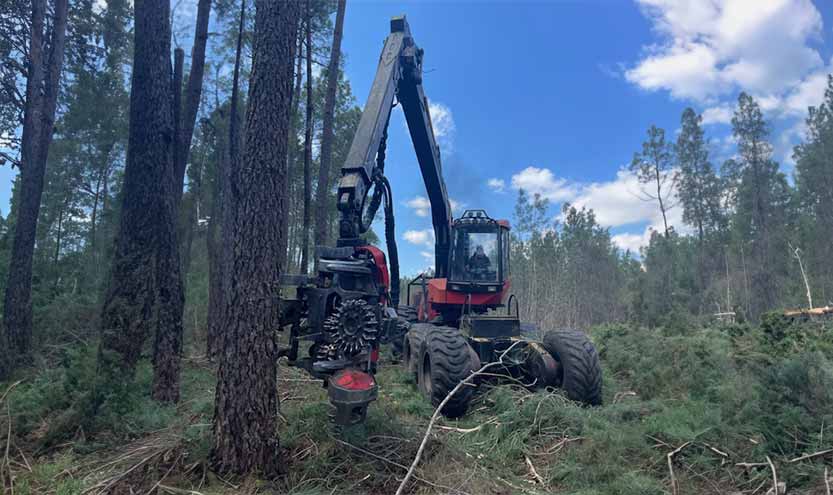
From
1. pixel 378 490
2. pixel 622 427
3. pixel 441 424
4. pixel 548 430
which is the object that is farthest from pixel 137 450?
pixel 622 427

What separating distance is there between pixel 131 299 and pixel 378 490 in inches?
172

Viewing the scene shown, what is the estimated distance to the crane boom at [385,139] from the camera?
6.20 metres

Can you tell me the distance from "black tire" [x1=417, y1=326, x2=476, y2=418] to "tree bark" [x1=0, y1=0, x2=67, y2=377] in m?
7.25

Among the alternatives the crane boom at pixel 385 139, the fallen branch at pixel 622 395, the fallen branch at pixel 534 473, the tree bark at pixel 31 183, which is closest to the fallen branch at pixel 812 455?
the fallen branch at pixel 534 473

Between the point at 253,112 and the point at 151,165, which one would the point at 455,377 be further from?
the point at 151,165

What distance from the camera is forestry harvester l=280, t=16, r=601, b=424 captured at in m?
4.62

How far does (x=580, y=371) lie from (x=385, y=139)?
14.6 feet

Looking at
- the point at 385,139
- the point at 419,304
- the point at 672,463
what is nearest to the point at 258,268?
the point at 385,139

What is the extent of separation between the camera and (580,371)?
6445mm

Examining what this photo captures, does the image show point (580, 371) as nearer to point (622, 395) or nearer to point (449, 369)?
point (622, 395)

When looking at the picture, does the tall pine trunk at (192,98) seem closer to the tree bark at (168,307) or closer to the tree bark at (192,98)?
the tree bark at (192,98)

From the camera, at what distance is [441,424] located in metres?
5.82

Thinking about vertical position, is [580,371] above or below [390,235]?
below

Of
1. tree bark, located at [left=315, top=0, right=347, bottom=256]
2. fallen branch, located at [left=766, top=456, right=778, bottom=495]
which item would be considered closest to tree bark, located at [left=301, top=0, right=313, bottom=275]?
tree bark, located at [left=315, top=0, right=347, bottom=256]
